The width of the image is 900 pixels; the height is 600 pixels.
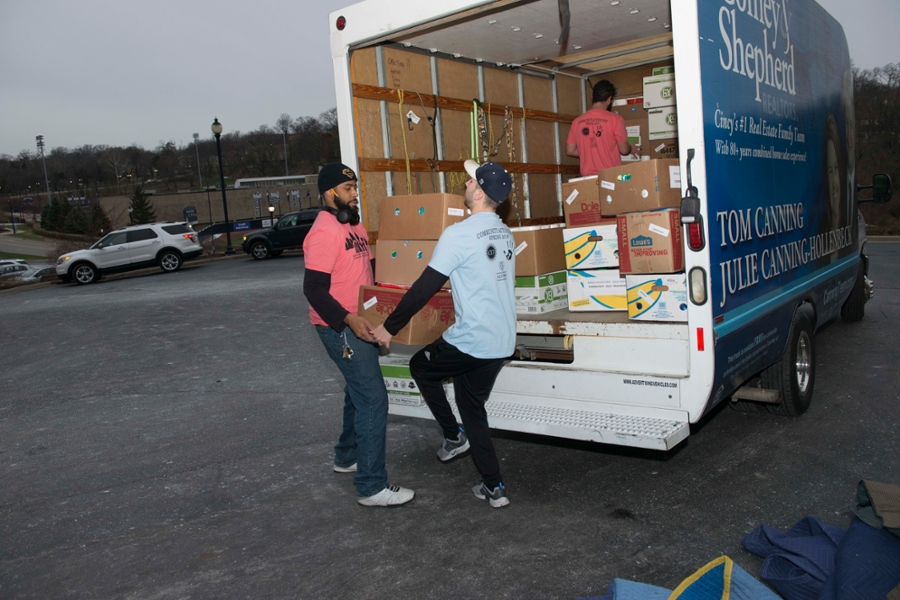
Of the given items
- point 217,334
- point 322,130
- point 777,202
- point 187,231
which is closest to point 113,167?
point 322,130

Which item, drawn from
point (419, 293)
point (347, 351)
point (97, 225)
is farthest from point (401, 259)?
point (97, 225)

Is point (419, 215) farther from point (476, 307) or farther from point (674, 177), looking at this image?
point (674, 177)

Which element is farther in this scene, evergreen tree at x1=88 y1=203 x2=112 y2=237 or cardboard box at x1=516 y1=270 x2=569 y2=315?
evergreen tree at x1=88 y1=203 x2=112 y2=237

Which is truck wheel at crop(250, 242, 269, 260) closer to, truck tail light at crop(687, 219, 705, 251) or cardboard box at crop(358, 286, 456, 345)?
cardboard box at crop(358, 286, 456, 345)

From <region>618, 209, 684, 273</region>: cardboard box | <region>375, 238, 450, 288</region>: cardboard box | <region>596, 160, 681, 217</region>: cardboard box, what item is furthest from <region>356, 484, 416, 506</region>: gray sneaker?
<region>596, 160, 681, 217</region>: cardboard box

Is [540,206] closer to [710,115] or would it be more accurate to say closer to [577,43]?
[577,43]

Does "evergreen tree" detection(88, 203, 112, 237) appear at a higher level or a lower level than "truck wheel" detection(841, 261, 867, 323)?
higher

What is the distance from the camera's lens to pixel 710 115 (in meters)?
3.69

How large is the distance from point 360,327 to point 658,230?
5.71 feet

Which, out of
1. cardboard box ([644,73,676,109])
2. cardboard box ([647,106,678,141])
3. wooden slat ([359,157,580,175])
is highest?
cardboard box ([644,73,676,109])

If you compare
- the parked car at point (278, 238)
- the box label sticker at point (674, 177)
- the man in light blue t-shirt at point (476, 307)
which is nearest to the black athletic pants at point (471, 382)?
the man in light blue t-shirt at point (476, 307)

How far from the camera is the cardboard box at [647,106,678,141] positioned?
7.03 metres

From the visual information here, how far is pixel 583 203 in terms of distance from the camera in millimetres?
4770

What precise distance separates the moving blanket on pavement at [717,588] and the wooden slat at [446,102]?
147 inches
